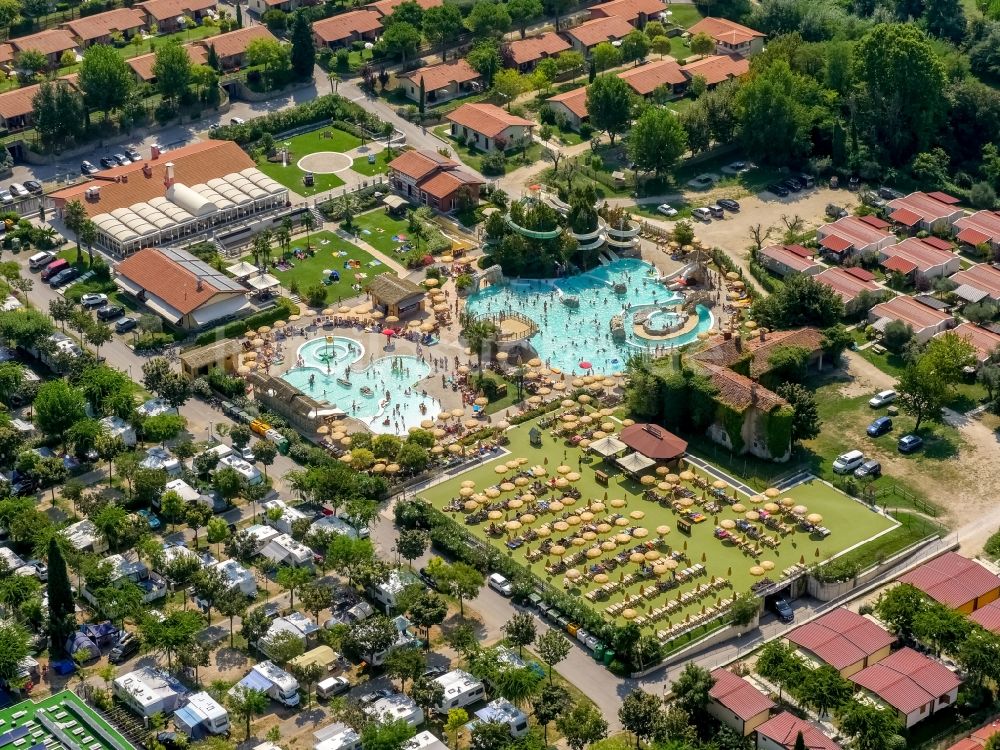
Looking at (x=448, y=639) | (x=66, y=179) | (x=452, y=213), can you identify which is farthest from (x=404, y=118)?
(x=448, y=639)

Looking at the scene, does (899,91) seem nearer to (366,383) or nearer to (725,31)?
(725,31)

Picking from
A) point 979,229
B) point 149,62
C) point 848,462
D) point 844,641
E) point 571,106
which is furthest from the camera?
point 149,62

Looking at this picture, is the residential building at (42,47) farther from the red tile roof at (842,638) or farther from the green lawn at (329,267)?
the red tile roof at (842,638)

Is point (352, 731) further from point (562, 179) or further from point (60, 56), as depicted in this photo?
point (60, 56)

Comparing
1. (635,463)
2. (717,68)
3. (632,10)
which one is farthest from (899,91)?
(635,463)

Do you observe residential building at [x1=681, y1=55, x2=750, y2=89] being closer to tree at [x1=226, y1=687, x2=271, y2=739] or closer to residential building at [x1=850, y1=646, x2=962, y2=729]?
residential building at [x1=850, y1=646, x2=962, y2=729]

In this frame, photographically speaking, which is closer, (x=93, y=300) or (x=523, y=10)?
(x=93, y=300)
